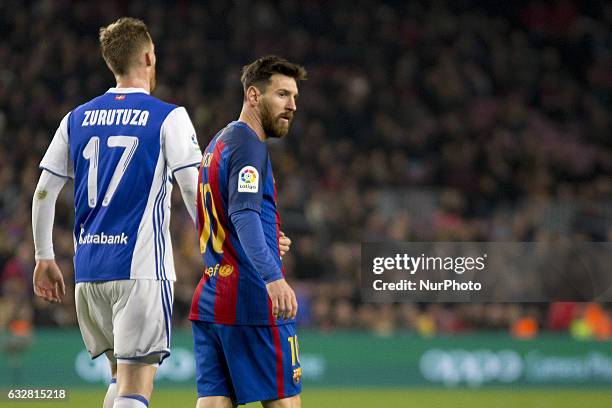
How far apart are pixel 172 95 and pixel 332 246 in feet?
13.1

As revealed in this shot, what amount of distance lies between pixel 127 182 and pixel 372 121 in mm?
11506

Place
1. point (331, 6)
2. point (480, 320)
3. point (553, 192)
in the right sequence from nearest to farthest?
point (480, 320) → point (553, 192) → point (331, 6)

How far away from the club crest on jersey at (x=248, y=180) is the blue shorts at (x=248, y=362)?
0.61m

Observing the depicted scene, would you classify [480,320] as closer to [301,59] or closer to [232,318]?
[301,59]

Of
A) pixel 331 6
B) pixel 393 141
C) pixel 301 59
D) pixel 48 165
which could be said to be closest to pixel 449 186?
pixel 393 141

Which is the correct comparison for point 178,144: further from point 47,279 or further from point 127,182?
point 47,279

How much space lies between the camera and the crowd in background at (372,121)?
12648 millimetres

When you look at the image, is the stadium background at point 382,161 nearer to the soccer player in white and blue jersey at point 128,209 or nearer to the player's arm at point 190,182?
the soccer player in white and blue jersey at point 128,209

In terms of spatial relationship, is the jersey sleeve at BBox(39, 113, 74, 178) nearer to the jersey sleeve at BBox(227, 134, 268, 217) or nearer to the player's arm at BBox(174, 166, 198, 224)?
the player's arm at BBox(174, 166, 198, 224)

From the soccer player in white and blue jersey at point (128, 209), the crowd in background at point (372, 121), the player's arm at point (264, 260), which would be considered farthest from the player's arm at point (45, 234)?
the crowd in background at point (372, 121)

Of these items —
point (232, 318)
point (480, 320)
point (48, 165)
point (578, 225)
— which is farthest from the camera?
point (578, 225)

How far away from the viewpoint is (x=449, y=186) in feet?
48.7

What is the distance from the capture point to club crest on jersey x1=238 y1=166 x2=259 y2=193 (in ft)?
13.9

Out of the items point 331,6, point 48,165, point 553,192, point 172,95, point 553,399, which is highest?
point 331,6
